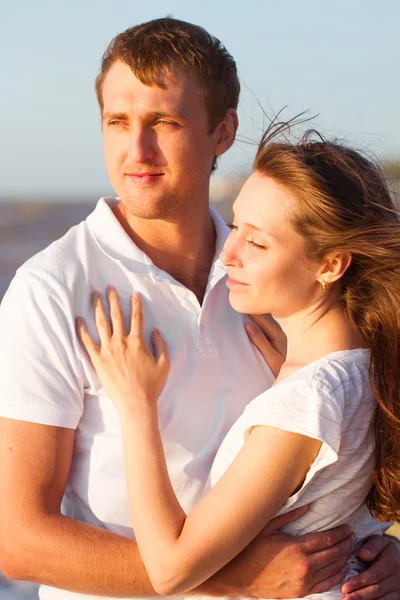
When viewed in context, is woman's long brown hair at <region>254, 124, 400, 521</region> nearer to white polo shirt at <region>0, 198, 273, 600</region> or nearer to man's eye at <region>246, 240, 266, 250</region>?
man's eye at <region>246, 240, 266, 250</region>

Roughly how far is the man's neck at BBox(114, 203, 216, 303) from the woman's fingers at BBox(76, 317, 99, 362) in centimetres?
54

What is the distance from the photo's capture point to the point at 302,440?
7.63ft

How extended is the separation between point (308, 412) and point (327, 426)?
0.06m

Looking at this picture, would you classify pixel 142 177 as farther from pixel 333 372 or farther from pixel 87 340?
pixel 333 372

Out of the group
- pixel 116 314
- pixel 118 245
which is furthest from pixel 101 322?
pixel 118 245

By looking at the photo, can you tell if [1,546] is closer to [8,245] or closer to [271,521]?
[271,521]

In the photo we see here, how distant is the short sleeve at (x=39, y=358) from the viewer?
2.57 metres

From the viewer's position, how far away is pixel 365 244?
2566 millimetres

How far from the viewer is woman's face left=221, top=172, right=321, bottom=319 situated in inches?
101

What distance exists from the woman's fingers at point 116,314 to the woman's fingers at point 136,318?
4 cm

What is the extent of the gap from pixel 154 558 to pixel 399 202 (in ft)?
4.29

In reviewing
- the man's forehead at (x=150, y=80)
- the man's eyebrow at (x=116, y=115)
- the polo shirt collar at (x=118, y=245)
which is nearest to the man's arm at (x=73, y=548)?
the polo shirt collar at (x=118, y=245)

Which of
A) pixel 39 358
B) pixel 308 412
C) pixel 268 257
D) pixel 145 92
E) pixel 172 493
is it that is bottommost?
pixel 172 493

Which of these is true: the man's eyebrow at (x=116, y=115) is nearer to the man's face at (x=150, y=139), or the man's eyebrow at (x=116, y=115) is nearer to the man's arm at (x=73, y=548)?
the man's face at (x=150, y=139)
